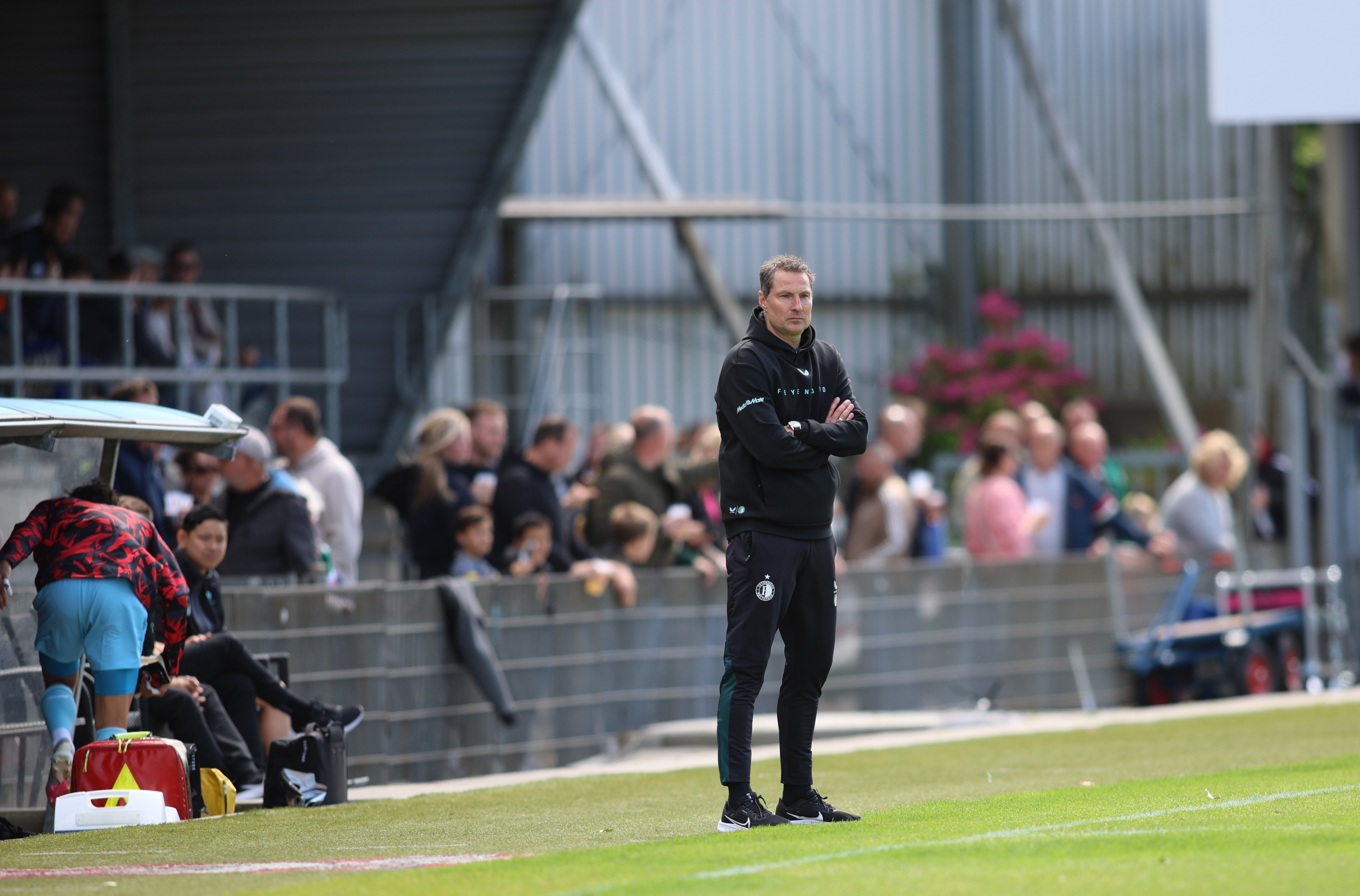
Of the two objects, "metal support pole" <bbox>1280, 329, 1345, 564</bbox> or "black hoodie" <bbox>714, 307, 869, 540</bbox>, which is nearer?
"black hoodie" <bbox>714, 307, 869, 540</bbox>

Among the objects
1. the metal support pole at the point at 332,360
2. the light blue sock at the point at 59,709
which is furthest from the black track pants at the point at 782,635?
the metal support pole at the point at 332,360

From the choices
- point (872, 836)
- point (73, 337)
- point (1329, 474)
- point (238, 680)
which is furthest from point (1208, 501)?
point (872, 836)

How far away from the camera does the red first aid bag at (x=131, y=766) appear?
938 centimetres

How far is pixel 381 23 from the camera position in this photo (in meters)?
16.1

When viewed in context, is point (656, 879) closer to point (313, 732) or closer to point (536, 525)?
point (313, 732)

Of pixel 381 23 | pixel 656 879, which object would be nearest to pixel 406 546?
pixel 381 23

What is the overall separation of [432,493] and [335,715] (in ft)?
9.37

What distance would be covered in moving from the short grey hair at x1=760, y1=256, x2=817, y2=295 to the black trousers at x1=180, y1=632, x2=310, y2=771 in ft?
11.9

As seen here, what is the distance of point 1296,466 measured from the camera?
18797 millimetres

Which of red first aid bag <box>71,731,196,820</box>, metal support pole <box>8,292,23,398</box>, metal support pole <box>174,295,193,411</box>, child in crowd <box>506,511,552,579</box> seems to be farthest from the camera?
metal support pole <box>174,295,193,411</box>

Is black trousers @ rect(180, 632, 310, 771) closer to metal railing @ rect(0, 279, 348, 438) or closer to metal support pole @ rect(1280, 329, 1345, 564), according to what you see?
metal railing @ rect(0, 279, 348, 438)

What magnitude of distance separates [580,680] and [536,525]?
1.06 meters

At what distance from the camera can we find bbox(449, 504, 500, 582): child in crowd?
42.7ft

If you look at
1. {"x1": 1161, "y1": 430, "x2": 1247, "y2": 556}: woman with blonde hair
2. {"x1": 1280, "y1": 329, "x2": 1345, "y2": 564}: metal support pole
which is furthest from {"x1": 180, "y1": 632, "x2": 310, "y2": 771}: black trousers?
{"x1": 1280, "y1": 329, "x2": 1345, "y2": 564}: metal support pole
